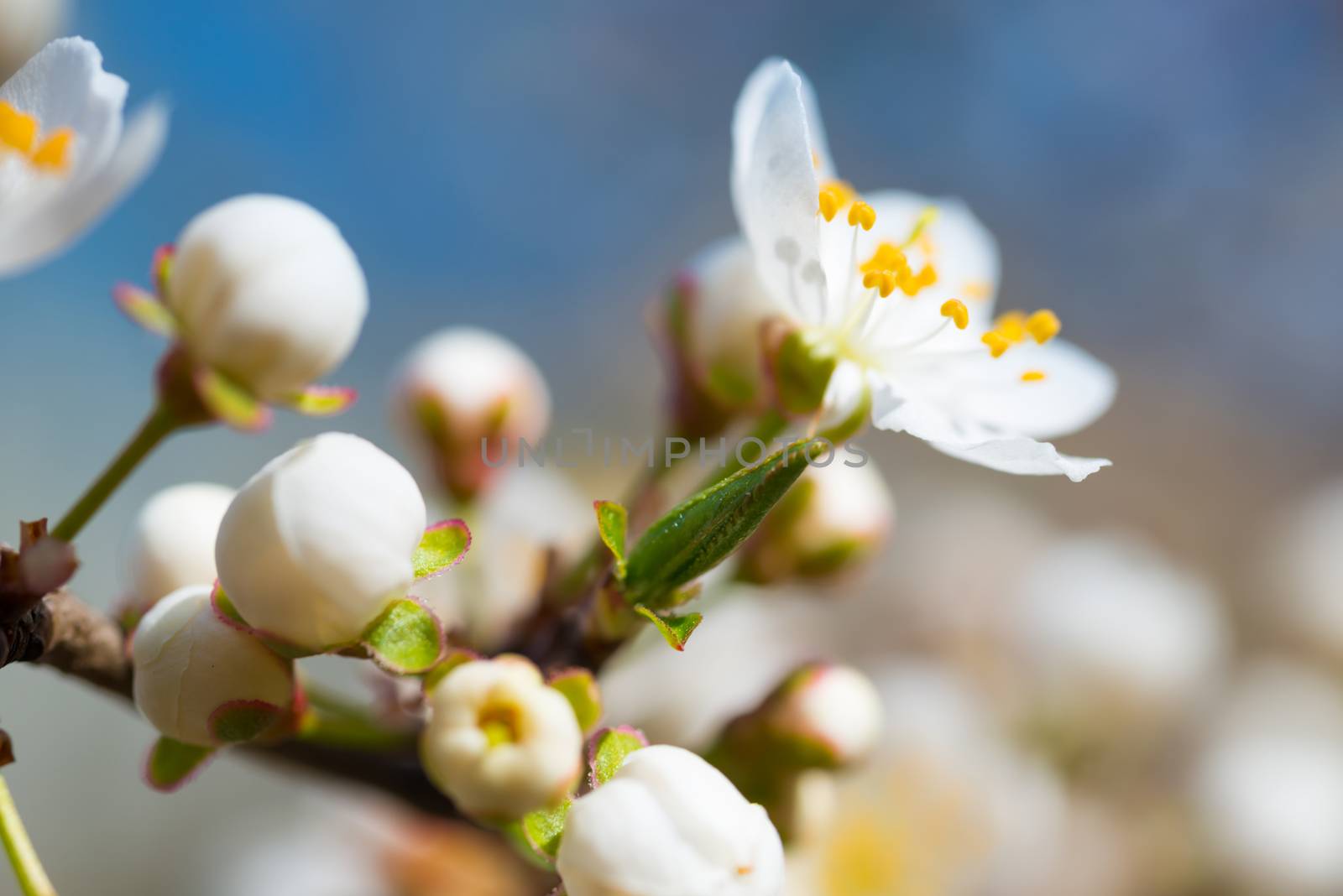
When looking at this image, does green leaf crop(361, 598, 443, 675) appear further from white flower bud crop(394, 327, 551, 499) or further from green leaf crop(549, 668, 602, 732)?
white flower bud crop(394, 327, 551, 499)

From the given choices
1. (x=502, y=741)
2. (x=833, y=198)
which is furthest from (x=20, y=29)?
(x=502, y=741)

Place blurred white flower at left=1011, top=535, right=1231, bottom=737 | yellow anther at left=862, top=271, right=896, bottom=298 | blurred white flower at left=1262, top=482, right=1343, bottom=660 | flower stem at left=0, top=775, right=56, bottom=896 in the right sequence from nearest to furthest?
flower stem at left=0, top=775, right=56, bottom=896
yellow anther at left=862, top=271, right=896, bottom=298
blurred white flower at left=1011, top=535, right=1231, bottom=737
blurred white flower at left=1262, top=482, right=1343, bottom=660

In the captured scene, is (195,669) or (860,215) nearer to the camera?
(195,669)

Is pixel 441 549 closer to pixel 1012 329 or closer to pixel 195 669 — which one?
pixel 195 669

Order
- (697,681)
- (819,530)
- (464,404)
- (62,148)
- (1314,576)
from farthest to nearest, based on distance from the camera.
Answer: (1314,576), (697,681), (464,404), (819,530), (62,148)

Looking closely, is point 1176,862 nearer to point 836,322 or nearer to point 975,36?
point 836,322

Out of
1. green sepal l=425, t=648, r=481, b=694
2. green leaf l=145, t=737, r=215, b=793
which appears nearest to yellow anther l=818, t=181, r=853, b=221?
green sepal l=425, t=648, r=481, b=694
